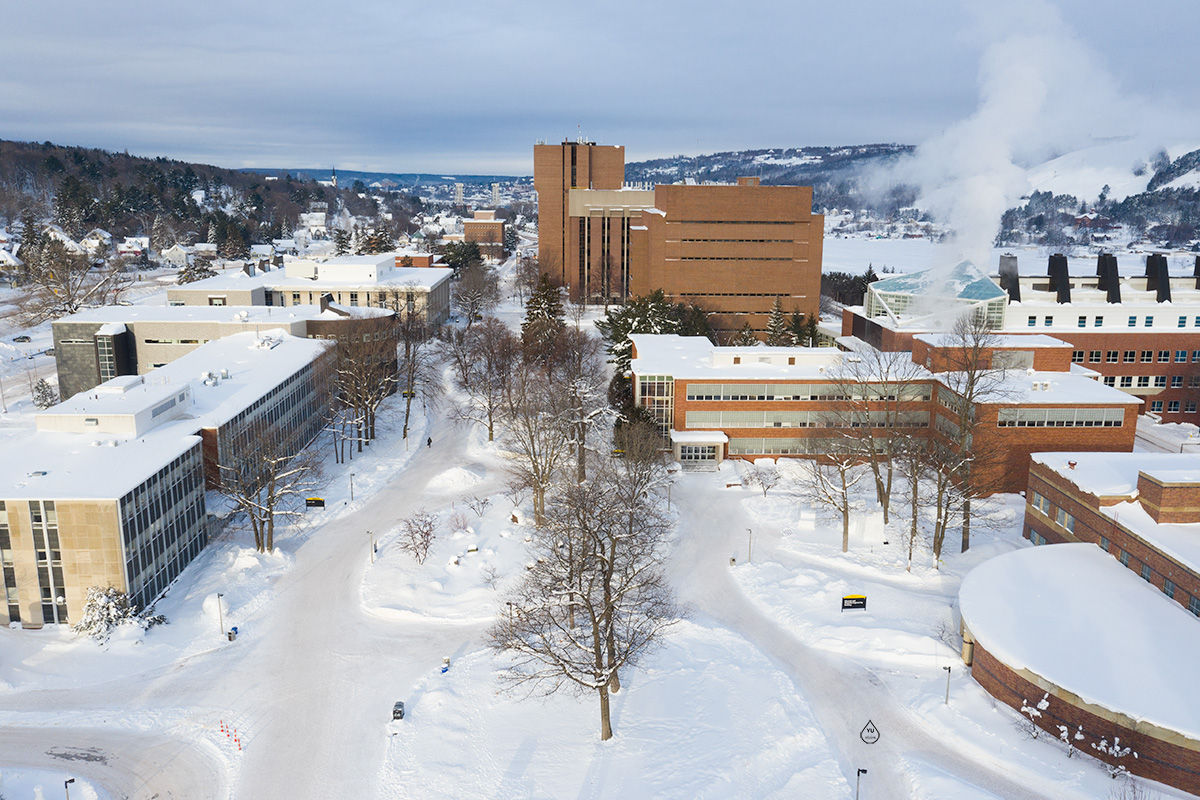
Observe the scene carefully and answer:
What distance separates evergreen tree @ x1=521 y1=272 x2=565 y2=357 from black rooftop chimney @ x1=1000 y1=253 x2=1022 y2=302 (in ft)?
116

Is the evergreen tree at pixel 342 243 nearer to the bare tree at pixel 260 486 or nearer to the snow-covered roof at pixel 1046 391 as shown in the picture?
the bare tree at pixel 260 486

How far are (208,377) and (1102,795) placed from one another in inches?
1732

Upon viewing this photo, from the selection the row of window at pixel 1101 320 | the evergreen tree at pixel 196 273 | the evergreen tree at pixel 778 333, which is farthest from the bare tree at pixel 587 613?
the evergreen tree at pixel 196 273

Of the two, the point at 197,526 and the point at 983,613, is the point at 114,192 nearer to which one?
the point at 197,526

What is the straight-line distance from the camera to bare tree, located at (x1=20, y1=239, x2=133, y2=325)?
8169 centimetres

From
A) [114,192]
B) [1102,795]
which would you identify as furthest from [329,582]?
[114,192]

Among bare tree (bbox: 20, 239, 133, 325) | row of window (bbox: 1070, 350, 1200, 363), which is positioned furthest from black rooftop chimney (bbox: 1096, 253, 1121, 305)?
bare tree (bbox: 20, 239, 133, 325)

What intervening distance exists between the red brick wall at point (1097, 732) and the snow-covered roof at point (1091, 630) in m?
0.49

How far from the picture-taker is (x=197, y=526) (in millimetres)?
35719

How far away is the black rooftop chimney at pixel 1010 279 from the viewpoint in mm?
60525

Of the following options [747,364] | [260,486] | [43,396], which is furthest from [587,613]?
[43,396]

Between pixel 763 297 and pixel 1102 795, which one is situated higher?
pixel 763 297

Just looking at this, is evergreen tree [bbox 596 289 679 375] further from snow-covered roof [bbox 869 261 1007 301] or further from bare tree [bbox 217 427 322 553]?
bare tree [bbox 217 427 322 553]

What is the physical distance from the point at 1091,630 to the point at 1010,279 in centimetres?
4148
